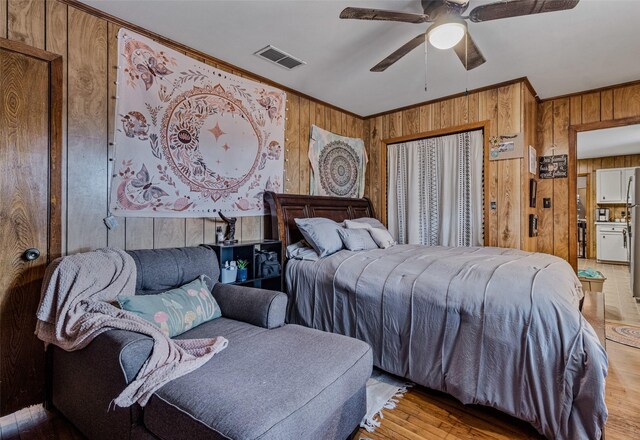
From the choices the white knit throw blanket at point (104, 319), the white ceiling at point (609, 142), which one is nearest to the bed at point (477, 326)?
the white knit throw blanket at point (104, 319)

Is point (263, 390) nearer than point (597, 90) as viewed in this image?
Yes

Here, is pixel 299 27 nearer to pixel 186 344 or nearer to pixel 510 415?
pixel 186 344

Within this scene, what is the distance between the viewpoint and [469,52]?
2.21m

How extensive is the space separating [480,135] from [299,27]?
7.61 ft

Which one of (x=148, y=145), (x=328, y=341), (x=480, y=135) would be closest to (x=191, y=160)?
(x=148, y=145)

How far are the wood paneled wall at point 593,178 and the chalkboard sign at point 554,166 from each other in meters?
4.92

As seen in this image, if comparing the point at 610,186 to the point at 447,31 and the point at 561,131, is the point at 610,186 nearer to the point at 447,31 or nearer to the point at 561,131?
the point at 561,131

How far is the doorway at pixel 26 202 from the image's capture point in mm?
1779

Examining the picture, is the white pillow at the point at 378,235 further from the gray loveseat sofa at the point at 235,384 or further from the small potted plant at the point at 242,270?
the gray loveseat sofa at the point at 235,384

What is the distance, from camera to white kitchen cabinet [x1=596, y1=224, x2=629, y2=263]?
22.1 feet

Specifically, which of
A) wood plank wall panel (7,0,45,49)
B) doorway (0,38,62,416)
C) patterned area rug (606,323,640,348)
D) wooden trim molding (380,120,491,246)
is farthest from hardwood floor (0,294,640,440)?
wood plank wall panel (7,0,45,49)

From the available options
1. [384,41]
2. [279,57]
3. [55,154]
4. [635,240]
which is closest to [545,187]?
[635,240]

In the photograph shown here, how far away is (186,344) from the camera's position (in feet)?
5.09

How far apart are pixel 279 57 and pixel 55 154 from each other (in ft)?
5.88
